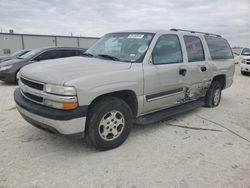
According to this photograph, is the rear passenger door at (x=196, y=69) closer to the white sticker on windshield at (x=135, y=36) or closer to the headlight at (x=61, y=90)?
the white sticker on windshield at (x=135, y=36)

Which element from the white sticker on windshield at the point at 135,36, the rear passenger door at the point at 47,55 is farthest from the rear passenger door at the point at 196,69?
the rear passenger door at the point at 47,55

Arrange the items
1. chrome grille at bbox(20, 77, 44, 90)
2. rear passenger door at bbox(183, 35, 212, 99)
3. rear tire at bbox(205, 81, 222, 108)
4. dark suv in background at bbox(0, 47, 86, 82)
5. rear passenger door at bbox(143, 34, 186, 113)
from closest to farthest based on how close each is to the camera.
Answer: chrome grille at bbox(20, 77, 44, 90), rear passenger door at bbox(143, 34, 186, 113), rear passenger door at bbox(183, 35, 212, 99), rear tire at bbox(205, 81, 222, 108), dark suv in background at bbox(0, 47, 86, 82)

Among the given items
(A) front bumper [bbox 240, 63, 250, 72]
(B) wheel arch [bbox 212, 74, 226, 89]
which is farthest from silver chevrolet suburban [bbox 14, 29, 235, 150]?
(A) front bumper [bbox 240, 63, 250, 72]

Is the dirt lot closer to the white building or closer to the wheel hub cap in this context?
the wheel hub cap

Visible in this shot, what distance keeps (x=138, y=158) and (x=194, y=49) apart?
2.86 meters

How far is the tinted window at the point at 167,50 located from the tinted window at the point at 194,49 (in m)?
0.33

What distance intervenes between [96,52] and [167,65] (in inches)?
52.7

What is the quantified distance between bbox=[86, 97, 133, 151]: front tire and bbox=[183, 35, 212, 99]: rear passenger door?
1765 millimetres

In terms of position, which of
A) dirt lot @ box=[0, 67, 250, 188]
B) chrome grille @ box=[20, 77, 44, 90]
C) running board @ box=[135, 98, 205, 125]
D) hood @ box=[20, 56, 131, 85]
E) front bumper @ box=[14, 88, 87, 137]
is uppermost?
hood @ box=[20, 56, 131, 85]

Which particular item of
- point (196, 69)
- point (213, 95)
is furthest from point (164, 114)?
point (213, 95)

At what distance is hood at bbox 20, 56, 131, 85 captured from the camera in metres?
3.11

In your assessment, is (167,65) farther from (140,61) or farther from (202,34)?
(202,34)

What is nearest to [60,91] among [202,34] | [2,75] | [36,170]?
[36,170]

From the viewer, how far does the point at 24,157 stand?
10.9ft
